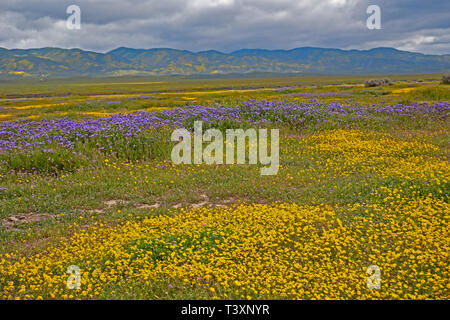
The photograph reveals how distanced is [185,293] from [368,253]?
13.2ft

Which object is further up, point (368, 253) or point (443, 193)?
point (443, 193)

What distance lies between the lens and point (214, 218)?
342 inches

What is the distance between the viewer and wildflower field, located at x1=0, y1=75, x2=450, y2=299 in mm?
6035

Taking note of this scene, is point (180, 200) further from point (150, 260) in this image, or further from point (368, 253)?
point (368, 253)

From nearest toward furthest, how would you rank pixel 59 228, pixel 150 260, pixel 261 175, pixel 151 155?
pixel 150 260 < pixel 59 228 < pixel 261 175 < pixel 151 155

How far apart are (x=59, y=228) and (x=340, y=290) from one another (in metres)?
7.05

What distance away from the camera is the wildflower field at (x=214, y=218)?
19.8 feet

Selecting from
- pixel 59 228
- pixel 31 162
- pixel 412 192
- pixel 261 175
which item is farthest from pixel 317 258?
pixel 31 162

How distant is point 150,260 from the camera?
22.4 ft

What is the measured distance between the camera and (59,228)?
28.4 ft

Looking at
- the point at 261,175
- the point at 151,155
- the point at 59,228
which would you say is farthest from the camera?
the point at 151,155
